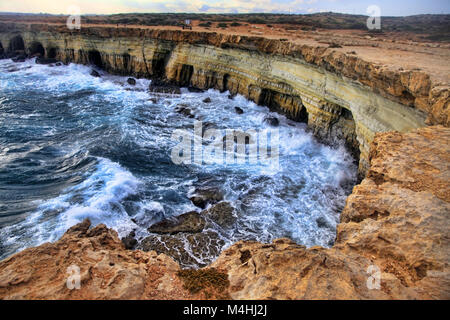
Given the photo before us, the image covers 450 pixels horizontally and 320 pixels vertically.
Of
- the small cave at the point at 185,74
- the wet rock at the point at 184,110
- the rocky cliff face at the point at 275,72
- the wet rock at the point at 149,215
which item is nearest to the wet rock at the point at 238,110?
the rocky cliff face at the point at 275,72

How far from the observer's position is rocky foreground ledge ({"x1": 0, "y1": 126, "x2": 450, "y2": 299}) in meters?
3.81

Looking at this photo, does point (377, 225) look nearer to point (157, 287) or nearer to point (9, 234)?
point (157, 287)

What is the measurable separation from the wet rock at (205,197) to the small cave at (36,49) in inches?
1519

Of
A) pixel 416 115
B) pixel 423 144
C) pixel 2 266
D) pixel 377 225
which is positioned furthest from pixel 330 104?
pixel 2 266

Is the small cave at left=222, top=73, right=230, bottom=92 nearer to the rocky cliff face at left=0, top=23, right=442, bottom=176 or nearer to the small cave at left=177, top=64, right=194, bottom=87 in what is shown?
the rocky cliff face at left=0, top=23, right=442, bottom=176

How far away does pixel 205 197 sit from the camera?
1178cm

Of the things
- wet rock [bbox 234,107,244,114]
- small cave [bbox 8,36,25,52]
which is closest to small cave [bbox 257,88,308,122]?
wet rock [bbox 234,107,244,114]

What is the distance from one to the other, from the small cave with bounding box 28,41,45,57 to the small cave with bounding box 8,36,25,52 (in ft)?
14.0

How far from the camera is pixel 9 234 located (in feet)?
30.2

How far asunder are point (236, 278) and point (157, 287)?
1.25 metres

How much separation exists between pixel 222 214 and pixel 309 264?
6.93m

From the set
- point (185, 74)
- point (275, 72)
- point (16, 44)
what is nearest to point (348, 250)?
point (275, 72)

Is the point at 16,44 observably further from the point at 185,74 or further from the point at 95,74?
the point at 185,74

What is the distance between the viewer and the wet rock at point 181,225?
9.99m
